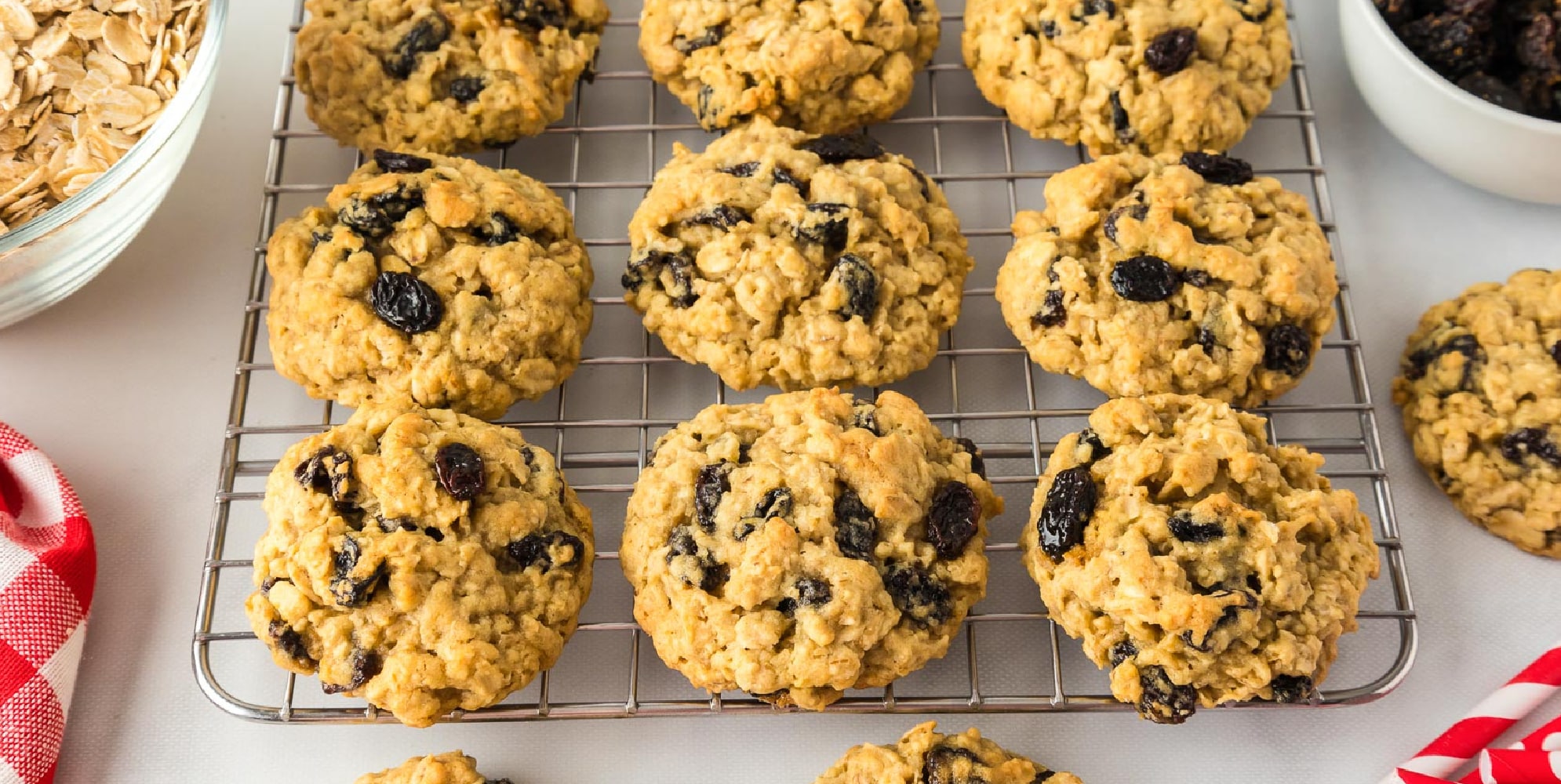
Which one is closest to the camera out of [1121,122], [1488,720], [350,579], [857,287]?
[350,579]

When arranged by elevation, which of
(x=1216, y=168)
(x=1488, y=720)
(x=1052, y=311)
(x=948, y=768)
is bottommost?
(x=1488, y=720)

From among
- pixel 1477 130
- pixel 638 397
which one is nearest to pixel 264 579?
pixel 638 397

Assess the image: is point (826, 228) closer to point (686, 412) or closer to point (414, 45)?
point (686, 412)

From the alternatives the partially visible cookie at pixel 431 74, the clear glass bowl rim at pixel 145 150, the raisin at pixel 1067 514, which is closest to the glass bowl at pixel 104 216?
the clear glass bowl rim at pixel 145 150

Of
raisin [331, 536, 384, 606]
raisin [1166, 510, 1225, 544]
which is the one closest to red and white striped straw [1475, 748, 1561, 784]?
raisin [1166, 510, 1225, 544]

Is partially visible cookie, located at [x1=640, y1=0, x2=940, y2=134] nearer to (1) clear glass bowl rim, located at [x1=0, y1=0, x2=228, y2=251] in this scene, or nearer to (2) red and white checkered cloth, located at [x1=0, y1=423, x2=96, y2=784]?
(1) clear glass bowl rim, located at [x1=0, y1=0, x2=228, y2=251]

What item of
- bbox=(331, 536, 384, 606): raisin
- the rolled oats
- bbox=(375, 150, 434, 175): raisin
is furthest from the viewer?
bbox=(375, 150, 434, 175): raisin

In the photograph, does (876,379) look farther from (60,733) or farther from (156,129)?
(60,733)

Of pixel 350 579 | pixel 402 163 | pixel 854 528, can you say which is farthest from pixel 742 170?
pixel 350 579
